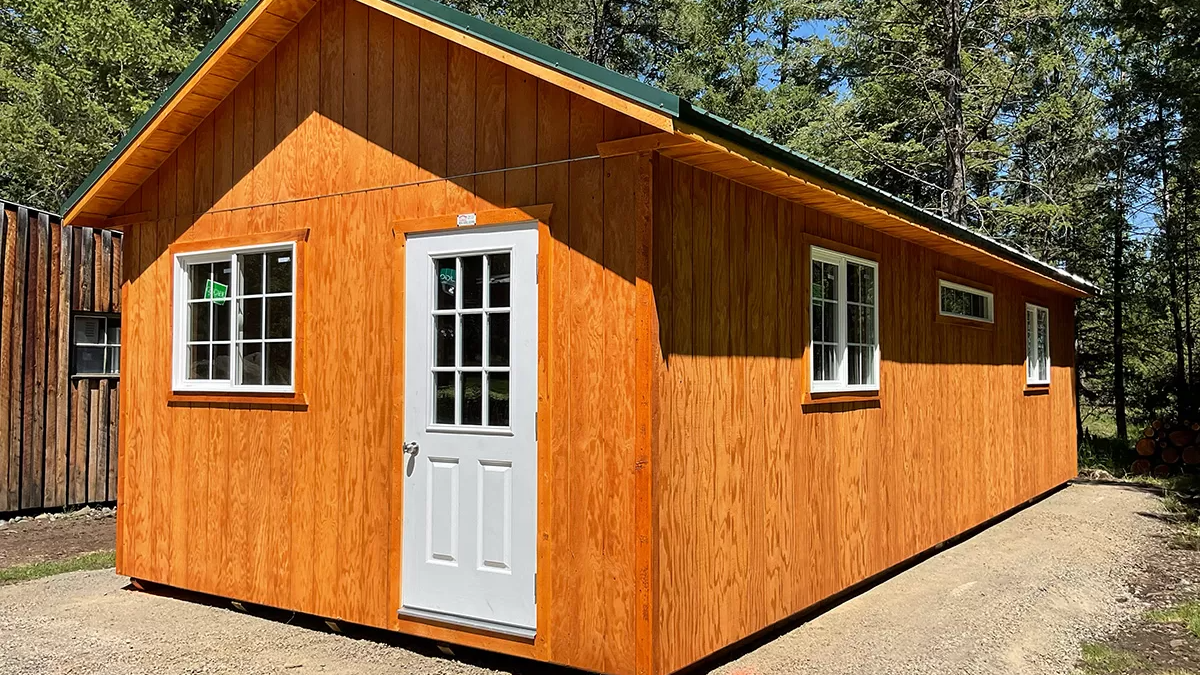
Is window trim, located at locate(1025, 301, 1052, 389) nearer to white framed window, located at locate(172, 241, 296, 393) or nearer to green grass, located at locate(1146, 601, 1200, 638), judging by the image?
green grass, located at locate(1146, 601, 1200, 638)

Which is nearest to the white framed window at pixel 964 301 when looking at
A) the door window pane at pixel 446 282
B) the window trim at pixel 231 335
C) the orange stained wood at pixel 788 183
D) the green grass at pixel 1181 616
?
the orange stained wood at pixel 788 183

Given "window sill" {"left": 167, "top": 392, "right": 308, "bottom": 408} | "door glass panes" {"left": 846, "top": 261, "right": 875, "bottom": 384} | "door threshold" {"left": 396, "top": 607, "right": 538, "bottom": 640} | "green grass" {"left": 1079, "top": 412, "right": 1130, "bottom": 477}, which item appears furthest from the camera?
"green grass" {"left": 1079, "top": 412, "right": 1130, "bottom": 477}

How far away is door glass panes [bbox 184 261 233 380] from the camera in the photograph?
589 centimetres

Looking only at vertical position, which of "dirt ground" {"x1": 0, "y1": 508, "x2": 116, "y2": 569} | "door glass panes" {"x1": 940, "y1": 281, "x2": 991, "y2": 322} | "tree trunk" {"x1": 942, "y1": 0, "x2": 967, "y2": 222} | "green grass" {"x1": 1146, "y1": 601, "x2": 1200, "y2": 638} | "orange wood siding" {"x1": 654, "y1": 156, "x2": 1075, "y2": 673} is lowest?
"dirt ground" {"x1": 0, "y1": 508, "x2": 116, "y2": 569}

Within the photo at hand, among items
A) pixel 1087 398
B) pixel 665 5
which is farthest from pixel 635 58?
pixel 1087 398

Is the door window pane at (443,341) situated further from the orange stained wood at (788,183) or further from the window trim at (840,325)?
the window trim at (840,325)

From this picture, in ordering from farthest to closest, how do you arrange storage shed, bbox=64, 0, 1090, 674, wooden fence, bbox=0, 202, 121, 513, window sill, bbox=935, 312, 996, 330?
wooden fence, bbox=0, 202, 121, 513, window sill, bbox=935, 312, 996, 330, storage shed, bbox=64, 0, 1090, 674

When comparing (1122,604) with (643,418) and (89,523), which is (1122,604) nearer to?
(643,418)

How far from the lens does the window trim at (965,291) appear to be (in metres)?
7.91

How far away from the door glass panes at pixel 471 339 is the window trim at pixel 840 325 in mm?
1973

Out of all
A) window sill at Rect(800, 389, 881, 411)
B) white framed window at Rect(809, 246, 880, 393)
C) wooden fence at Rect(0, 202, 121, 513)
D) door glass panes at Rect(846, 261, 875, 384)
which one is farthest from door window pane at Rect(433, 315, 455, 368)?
wooden fence at Rect(0, 202, 121, 513)

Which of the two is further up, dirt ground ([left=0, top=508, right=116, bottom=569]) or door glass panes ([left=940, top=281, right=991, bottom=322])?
door glass panes ([left=940, top=281, right=991, bottom=322])

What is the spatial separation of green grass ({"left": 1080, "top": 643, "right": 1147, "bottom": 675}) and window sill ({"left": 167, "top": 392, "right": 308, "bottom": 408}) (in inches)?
177

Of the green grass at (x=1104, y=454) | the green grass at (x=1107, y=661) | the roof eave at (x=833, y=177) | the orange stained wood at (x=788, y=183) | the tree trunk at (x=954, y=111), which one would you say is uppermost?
the tree trunk at (x=954, y=111)
